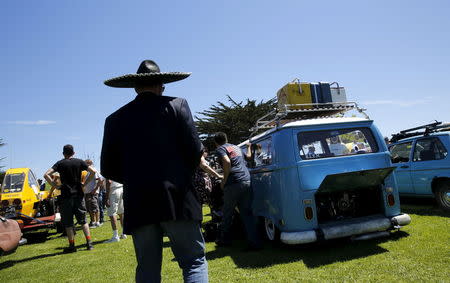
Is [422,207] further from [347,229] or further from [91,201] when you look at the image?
[91,201]

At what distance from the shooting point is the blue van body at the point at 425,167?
6824 mm

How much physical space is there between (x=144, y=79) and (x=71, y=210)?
16.8 feet

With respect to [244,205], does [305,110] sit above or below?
above

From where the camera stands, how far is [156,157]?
2.24 metres

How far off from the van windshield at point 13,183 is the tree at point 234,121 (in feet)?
60.6

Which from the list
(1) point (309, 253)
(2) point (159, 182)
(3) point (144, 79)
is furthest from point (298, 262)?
(3) point (144, 79)

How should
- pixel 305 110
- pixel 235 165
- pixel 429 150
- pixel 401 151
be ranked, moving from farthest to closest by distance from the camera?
pixel 401 151
pixel 429 150
pixel 305 110
pixel 235 165

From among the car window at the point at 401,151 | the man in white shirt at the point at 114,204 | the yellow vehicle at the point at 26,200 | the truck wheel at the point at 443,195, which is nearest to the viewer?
the truck wheel at the point at 443,195

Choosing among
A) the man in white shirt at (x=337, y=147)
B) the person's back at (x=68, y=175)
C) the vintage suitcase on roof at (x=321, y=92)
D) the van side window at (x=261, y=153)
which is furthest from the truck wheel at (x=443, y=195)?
the person's back at (x=68, y=175)

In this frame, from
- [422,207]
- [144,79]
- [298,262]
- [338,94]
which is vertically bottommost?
[298,262]

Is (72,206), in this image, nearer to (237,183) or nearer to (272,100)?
(237,183)

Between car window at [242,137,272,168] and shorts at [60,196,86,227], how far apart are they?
11.9 ft

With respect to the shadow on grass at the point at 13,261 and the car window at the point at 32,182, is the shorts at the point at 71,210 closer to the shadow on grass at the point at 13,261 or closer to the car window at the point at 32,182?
the shadow on grass at the point at 13,261

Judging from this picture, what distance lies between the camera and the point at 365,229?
15.4ft
